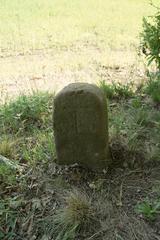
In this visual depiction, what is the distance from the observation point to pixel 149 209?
7.95ft

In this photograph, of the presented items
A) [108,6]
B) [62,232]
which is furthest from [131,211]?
[108,6]

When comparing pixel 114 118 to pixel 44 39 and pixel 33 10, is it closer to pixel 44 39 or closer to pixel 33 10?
pixel 44 39

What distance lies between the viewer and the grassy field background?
4797mm

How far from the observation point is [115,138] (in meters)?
3.07

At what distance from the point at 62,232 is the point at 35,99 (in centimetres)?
182

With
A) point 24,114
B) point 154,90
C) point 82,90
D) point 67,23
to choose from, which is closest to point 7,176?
point 82,90

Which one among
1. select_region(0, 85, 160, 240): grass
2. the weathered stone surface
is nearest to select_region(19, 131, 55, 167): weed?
select_region(0, 85, 160, 240): grass

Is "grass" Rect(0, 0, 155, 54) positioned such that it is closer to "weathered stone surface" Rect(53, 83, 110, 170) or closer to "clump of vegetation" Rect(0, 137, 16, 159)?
"clump of vegetation" Rect(0, 137, 16, 159)

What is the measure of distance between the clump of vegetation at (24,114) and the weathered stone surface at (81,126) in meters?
0.77

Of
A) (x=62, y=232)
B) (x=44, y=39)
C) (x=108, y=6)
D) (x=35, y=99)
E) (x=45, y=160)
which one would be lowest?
(x=62, y=232)

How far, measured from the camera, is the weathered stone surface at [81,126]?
262 cm

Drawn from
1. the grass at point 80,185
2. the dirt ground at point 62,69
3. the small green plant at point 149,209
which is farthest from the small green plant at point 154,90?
the small green plant at point 149,209

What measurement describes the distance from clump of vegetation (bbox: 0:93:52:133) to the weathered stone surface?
77cm

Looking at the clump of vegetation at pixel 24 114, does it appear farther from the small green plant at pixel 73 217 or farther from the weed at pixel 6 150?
the small green plant at pixel 73 217
